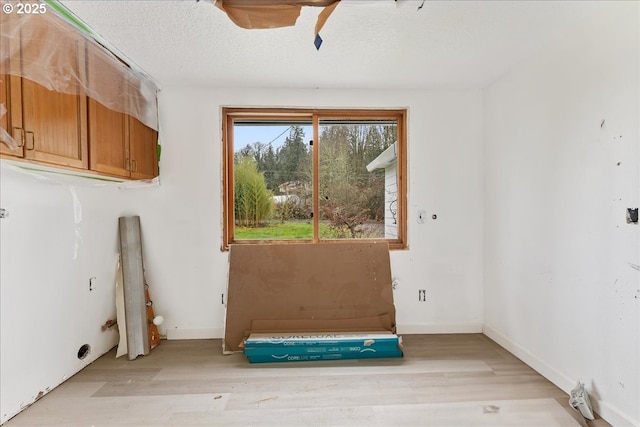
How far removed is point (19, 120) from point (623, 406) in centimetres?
352

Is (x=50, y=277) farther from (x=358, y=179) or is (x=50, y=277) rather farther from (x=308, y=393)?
(x=358, y=179)

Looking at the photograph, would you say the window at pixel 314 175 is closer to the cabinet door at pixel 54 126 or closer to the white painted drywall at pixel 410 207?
the white painted drywall at pixel 410 207

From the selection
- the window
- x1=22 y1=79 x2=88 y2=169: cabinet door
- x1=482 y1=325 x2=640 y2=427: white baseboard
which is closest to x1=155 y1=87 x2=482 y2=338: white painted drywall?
the window

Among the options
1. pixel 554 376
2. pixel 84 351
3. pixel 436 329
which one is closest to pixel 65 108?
pixel 84 351

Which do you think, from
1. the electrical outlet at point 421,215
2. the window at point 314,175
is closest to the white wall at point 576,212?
the electrical outlet at point 421,215

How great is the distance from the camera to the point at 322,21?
153 cm

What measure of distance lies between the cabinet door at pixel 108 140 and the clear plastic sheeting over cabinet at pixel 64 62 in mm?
64

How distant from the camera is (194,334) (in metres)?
2.70

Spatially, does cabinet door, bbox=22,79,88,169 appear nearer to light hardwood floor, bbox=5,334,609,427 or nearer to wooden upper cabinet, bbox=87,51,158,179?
wooden upper cabinet, bbox=87,51,158,179

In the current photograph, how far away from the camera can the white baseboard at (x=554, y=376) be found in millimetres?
Answer: 1554

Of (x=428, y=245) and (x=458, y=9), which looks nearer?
(x=458, y=9)

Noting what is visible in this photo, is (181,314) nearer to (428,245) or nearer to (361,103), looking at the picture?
(428,245)

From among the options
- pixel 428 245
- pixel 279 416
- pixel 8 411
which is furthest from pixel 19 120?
pixel 428 245

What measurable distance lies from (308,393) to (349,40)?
2350mm
